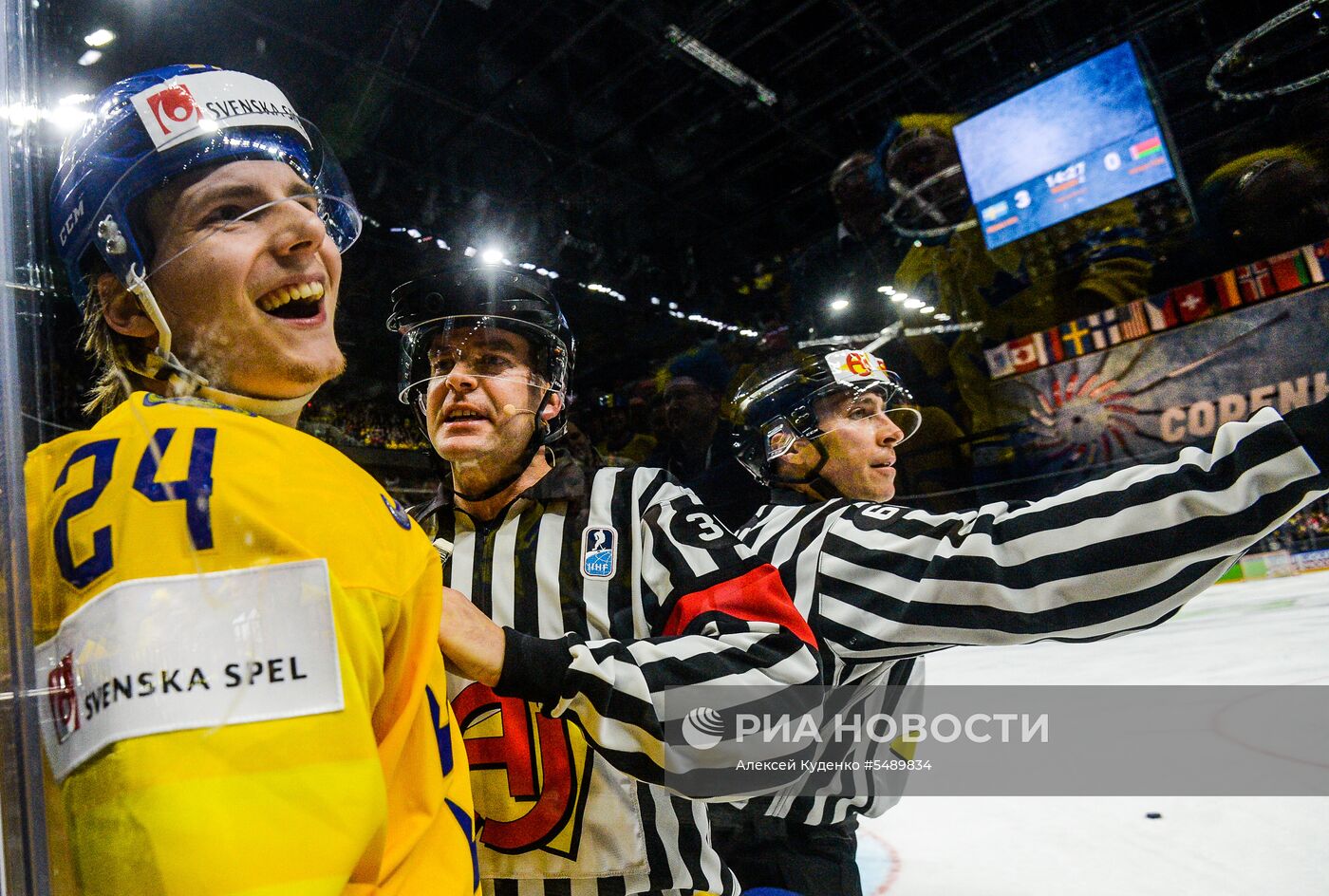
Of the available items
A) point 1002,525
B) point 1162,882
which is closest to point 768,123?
point 1002,525

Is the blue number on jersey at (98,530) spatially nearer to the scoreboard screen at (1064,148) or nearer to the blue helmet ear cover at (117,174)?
the blue helmet ear cover at (117,174)

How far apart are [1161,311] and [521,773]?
1167mm

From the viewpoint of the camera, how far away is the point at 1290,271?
1.00 meters

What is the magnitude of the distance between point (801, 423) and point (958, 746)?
0.72 m

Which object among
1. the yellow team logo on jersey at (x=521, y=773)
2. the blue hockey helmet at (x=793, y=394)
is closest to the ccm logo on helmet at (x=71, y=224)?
the yellow team logo on jersey at (x=521, y=773)

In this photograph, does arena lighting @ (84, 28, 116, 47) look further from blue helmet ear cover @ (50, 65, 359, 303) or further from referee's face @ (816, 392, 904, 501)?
referee's face @ (816, 392, 904, 501)

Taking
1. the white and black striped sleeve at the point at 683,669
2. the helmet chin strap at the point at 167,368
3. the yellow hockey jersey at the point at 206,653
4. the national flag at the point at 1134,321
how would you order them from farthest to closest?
the national flag at the point at 1134,321
the white and black striped sleeve at the point at 683,669
the helmet chin strap at the point at 167,368
the yellow hockey jersey at the point at 206,653

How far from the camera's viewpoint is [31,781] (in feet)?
1.43

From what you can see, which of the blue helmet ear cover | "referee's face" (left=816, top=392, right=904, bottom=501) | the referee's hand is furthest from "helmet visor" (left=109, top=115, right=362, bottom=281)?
"referee's face" (left=816, top=392, right=904, bottom=501)

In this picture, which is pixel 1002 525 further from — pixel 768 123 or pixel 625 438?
pixel 768 123

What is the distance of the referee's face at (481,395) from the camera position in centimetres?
85

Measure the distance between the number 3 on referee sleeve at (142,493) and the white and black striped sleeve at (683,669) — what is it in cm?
37

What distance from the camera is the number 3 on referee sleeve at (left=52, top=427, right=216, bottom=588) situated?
0.40 meters

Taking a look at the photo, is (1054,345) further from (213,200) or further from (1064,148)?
(213,200)
